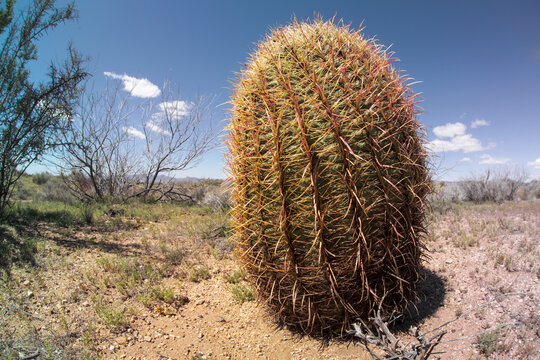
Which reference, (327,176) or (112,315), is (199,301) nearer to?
(112,315)

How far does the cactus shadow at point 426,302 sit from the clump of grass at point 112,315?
285 centimetres

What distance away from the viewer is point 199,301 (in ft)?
12.2

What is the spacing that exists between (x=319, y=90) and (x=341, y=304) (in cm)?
182

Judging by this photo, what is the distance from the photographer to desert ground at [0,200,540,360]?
9.00 feet

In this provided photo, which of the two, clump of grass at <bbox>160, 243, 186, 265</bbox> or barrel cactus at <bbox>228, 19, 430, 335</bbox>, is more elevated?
barrel cactus at <bbox>228, 19, 430, 335</bbox>

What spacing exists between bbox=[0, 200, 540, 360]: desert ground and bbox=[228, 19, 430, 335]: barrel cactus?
576 mm

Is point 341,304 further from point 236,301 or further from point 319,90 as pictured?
point 319,90

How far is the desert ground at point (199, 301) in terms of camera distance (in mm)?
2744

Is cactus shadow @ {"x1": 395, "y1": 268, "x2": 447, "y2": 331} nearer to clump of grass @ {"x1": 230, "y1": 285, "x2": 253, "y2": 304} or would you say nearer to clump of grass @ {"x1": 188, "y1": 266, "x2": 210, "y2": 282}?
clump of grass @ {"x1": 230, "y1": 285, "x2": 253, "y2": 304}

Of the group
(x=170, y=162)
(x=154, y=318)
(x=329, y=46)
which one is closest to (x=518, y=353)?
(x=329, y=46)

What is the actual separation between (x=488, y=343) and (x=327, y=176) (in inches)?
79.6

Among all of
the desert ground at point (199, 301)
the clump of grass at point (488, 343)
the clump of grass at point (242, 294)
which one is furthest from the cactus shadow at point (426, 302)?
the clump of grass at point (242, 294)

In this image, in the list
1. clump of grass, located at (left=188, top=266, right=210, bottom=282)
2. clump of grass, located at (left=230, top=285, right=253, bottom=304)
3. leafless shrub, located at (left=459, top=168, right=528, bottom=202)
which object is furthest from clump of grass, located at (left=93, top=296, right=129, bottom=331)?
leafless shrub, located at (left=459, top=168, right=528, bottom=202)

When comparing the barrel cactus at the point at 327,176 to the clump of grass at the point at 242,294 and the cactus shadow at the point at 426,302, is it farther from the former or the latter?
the clump of grass at the point at 242,294
